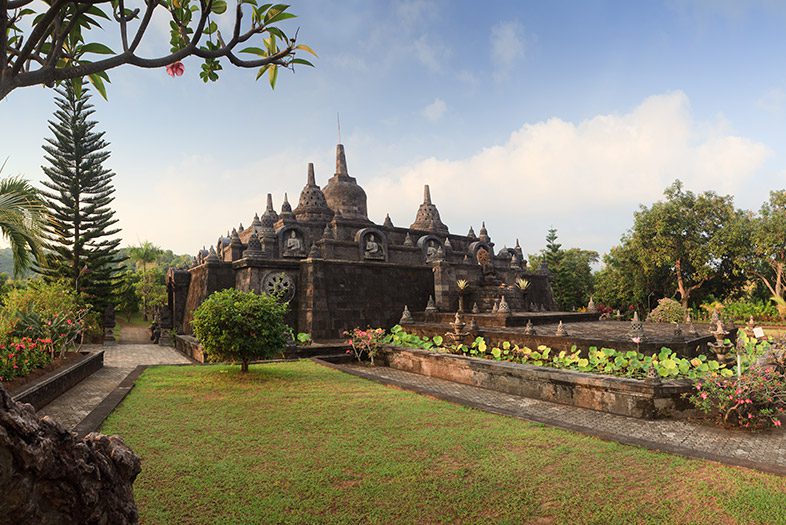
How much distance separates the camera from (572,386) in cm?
703

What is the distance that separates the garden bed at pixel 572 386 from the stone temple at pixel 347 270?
15.8 feet

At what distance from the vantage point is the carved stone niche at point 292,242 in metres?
19.8

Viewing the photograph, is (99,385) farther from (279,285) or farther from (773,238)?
(773,238)

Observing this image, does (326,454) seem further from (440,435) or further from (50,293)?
(50,293)

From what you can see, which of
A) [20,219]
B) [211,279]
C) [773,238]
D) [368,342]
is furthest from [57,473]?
[773,238]

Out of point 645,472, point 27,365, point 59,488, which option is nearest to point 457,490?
point 645,472

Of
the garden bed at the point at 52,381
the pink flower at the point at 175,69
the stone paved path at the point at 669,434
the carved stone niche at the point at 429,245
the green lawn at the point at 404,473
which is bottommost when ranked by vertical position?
the stone paved path at the point at 669,434

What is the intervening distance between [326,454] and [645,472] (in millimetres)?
2916

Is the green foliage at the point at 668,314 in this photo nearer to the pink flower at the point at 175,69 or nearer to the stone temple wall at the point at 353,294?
the stone temple wall at the point at 353,294

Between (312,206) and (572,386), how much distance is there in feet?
58.5

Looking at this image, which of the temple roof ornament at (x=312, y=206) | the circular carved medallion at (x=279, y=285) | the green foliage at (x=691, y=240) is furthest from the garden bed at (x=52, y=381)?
the green foliage at (x=691, y=240)

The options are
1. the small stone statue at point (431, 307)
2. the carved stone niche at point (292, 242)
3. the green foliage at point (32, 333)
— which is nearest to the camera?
the green foliage at point (32, 333)

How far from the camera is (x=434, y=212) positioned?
2695 centimetres

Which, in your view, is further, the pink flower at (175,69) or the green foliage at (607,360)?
the green foliage at (607,360)
